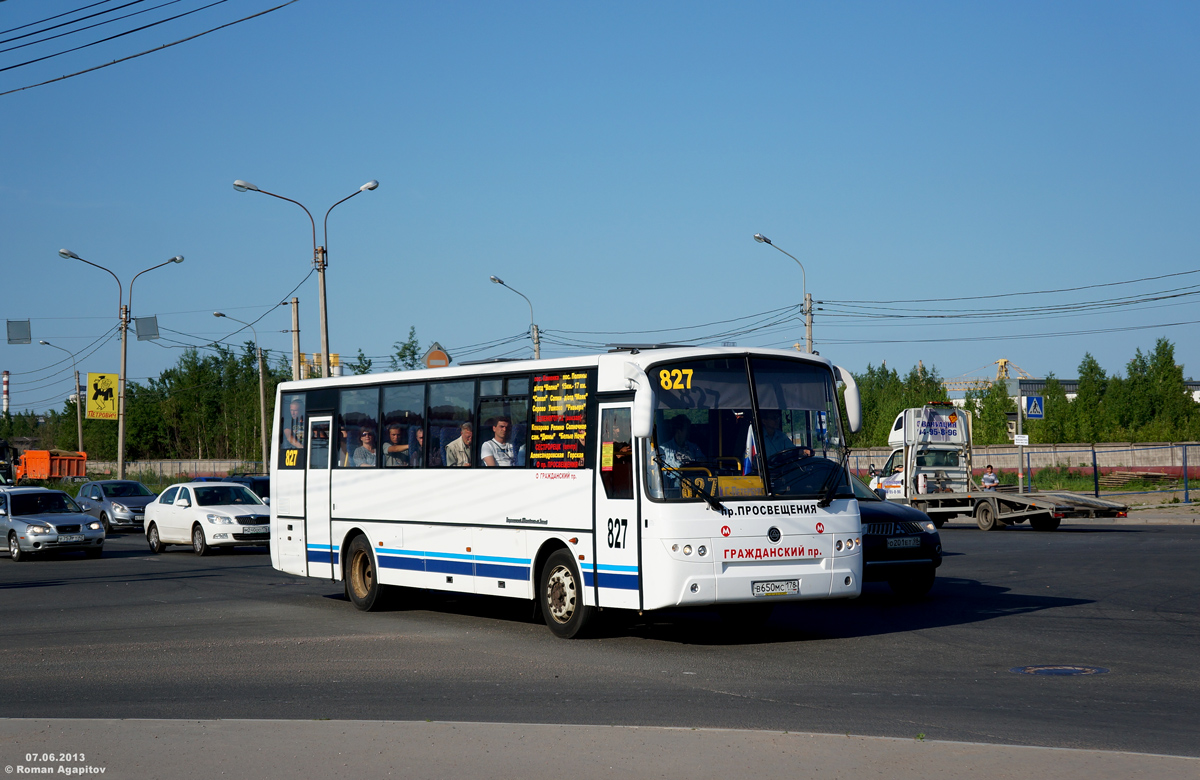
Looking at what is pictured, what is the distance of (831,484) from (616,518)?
87.8 inches

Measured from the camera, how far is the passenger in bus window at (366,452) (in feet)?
50.5

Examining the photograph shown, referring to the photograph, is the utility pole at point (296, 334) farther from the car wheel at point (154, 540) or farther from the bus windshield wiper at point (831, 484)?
the bus windshield wiper at point (831, 484)

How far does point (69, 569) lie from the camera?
23703mm

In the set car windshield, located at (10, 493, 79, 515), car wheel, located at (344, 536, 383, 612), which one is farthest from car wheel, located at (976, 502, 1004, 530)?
car windshield, located at (10, 493, 79, 515)

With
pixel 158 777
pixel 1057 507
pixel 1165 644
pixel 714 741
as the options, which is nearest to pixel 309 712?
pixel 158 777

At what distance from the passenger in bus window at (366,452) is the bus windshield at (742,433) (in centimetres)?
510

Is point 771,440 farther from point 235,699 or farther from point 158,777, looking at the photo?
point 158,777

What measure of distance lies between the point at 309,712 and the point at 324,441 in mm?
8178

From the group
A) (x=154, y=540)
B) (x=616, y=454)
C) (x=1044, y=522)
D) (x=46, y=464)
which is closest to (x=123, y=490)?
(x=154, y=540)

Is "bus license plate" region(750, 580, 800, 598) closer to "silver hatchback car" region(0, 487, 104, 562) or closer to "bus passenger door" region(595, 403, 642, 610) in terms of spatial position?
Answer: "bus passenger door" region(595, 403, 642, 610)

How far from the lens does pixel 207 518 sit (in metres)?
26.7

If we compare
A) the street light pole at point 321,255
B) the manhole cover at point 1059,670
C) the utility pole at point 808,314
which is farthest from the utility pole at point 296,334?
the manhole cover at point 1059,670

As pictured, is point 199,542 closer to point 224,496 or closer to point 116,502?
point 224,496

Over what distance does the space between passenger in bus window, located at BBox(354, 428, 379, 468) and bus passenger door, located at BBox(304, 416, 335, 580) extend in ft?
2.30
